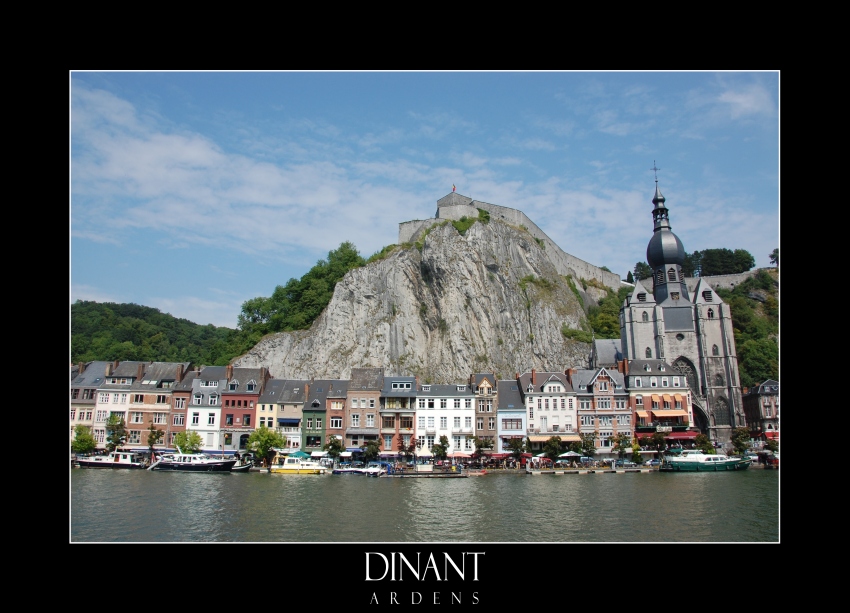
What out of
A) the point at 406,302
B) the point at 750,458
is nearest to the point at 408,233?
the point at 406,302

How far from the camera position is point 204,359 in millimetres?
67438

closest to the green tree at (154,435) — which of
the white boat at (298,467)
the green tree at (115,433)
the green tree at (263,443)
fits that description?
the green tree at (115,433)

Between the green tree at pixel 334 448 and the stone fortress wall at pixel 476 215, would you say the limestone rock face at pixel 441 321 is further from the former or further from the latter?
the green tree at pixel 334 448

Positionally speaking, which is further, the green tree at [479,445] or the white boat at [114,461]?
the green tree at [479,445]

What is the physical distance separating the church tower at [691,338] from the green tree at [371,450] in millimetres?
28396

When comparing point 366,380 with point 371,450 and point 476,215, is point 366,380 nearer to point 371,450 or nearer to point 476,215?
point 371,450

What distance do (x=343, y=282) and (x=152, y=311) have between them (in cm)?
3796

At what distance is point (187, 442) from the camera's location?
45.1 m

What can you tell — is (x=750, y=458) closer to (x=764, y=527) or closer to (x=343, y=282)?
(x=764, y=527)

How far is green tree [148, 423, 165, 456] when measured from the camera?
1811 inches

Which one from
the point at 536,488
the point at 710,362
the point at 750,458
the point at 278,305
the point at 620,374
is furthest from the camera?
the point at 278,305

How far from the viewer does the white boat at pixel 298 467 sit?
133ft

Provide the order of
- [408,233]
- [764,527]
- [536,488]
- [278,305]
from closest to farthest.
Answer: [764,527], [536,488], [278,305], [408,233]

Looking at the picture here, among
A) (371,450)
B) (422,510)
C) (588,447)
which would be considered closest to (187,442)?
(371,450)
